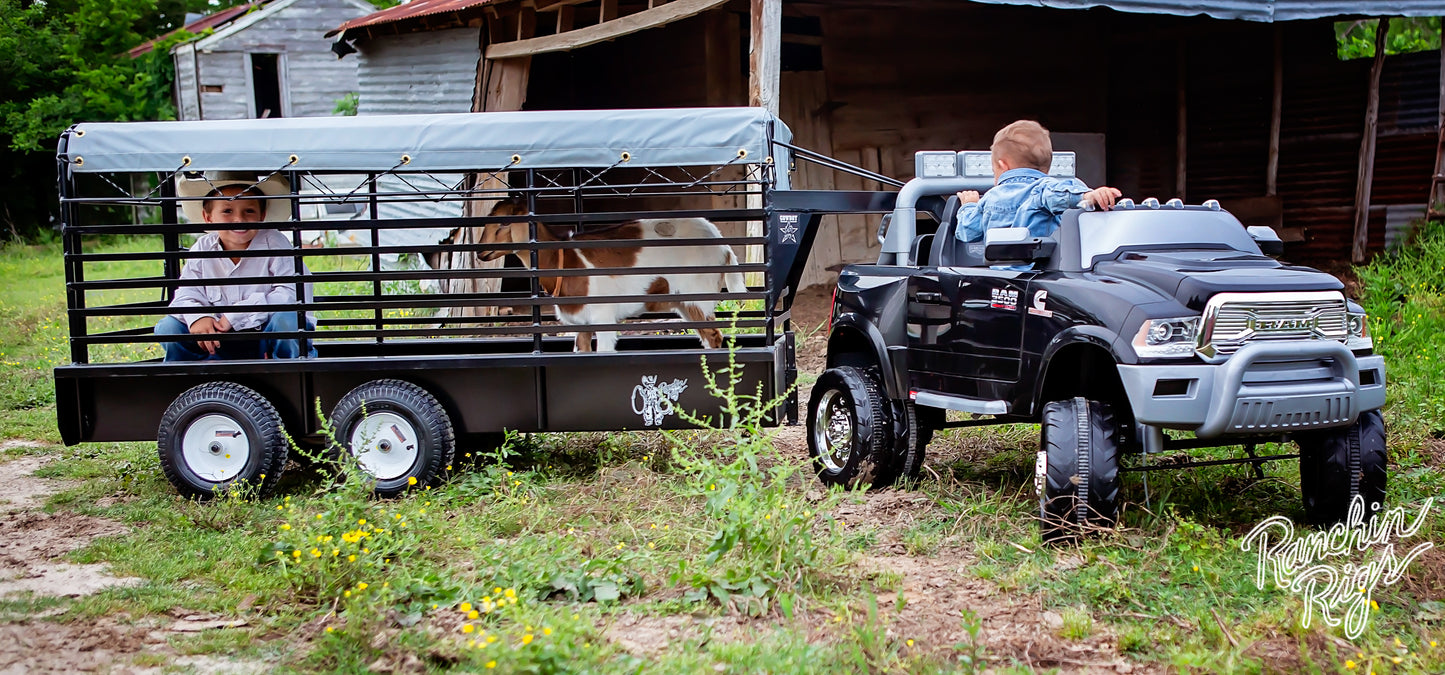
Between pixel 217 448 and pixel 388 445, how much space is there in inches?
37.7

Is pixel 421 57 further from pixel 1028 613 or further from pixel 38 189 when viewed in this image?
pixel 38 189

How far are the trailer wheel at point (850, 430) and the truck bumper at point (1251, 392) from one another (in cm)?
173

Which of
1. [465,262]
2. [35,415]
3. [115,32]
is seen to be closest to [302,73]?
[115,32]

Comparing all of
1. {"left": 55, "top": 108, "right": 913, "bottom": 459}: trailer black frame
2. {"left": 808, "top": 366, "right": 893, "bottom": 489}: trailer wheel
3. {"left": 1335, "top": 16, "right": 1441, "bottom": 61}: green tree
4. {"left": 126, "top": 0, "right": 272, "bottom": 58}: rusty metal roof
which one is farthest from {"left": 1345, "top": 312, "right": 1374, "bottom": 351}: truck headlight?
{"left": 126, "top": 0, "right": 272, "bottom": 58}: rusty metal roof

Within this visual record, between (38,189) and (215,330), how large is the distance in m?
25.8

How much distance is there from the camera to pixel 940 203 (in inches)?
265

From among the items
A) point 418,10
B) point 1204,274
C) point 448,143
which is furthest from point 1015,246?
point 418,10

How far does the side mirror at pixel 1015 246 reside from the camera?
5.41 m

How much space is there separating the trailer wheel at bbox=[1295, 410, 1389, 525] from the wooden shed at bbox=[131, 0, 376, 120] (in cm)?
2627

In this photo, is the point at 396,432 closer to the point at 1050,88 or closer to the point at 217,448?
the point at 217,448

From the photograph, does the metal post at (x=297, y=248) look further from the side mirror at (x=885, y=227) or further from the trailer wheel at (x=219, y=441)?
the side mirror at (x=885, y=227)

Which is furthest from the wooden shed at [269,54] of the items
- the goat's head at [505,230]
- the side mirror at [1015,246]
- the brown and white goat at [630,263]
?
the side mirror at [1015,246]

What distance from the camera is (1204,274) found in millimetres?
4930

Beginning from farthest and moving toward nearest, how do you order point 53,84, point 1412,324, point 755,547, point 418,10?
1. point 53,84
2. point 418,10
3. point 1412,324
4. point 755,547
